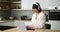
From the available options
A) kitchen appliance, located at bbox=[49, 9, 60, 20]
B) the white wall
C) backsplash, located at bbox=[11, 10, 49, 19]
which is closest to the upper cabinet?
backsplash, located at bbox=[11, 10, 49, 19]

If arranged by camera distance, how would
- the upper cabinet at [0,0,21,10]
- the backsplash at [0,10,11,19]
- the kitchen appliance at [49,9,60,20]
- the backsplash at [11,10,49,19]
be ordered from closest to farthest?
the kitchen appliance at [49,9,60,20], the upper cabinet at [0,0,21,10], the backsplash at [11,10,49,19], the backsplash at [0,10,11,19]

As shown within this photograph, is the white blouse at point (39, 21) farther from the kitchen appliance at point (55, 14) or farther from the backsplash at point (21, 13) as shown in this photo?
the backsplash at point (21, 13)

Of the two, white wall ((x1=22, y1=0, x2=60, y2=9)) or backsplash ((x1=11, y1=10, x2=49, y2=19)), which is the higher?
white wall ((x1=22, y1=0, x2=60, y2=9))

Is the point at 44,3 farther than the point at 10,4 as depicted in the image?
No

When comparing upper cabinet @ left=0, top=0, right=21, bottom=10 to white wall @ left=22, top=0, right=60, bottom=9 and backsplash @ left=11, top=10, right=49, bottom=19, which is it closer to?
backsplash @ left=11, top=10, right=49, bottom=19

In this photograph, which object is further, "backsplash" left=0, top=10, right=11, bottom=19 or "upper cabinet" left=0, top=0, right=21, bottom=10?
"backsplash" left=0, top=10, right=11, bottom=19

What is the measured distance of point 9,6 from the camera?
18.4 feet

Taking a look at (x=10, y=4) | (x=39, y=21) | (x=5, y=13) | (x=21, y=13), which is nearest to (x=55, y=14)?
(x=21, y=13)

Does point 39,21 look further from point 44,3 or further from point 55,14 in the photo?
point 44,3

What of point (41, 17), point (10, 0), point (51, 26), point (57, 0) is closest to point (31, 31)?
point (41, 17)

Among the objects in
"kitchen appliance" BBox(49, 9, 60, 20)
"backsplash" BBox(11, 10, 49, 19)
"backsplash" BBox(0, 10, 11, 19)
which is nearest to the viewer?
"kitchen appliance" BBox(49, 9, 60, 20)

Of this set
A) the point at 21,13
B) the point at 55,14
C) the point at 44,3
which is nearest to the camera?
the point at 55,14

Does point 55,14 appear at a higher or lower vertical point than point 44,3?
lower

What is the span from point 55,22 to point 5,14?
2.05 meters
